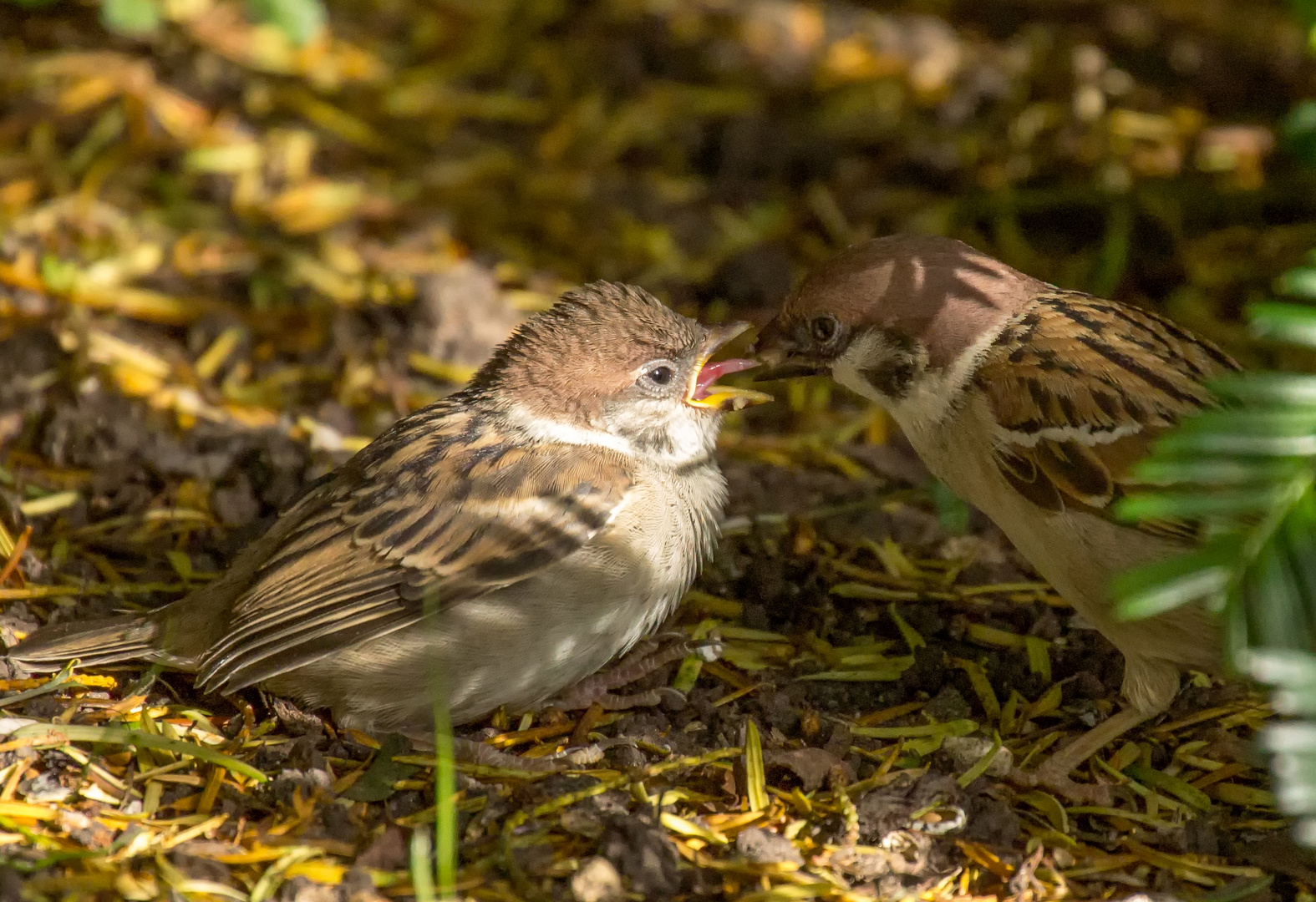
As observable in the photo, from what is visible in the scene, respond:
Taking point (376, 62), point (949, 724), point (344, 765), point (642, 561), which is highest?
point (376, 62)

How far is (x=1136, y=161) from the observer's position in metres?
6.19

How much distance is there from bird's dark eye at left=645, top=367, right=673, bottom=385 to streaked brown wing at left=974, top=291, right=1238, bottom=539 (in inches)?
34.6

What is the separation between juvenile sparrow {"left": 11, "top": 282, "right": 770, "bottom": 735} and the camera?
142 inches

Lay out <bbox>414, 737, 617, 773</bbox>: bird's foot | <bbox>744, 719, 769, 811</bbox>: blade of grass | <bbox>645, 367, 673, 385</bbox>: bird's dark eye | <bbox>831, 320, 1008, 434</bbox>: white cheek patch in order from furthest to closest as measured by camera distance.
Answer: <bbox>645, 367, 673, 385</bbox>: bird's dark eye < <bbox>831, 320, 1008, 434</bbox>: white cheek patch < <bbox>414, 737, 617, 773</bbox>: bird's foot < <bbox>744, 719, 769, 811</bbox>: blade of grass

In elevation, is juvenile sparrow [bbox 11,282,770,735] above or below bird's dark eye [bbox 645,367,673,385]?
below

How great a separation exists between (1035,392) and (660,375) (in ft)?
3.48

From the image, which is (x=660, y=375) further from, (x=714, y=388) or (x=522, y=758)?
(x=522, y=758)

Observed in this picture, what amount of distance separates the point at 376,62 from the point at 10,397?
276 cm

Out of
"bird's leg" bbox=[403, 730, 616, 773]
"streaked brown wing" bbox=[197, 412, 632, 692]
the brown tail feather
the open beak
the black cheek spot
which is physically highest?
the black cheek spot

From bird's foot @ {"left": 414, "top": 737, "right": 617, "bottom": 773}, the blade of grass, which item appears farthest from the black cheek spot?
bird's foot @ {"left": 414, "top": 737, "right": 617, "bottom": 773}

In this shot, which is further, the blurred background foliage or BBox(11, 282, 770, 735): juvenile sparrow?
BBox(11, 282, 770, 735): juvenile sparrow

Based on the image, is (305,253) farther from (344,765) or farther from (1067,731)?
(1067,731)

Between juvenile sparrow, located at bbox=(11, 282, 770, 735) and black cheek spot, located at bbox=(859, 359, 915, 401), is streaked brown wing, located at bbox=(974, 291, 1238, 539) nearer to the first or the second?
black cheek spot, located at bbox=(859, 359, 915, 401)

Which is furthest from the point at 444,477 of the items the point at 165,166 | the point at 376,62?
the point at 376,62
